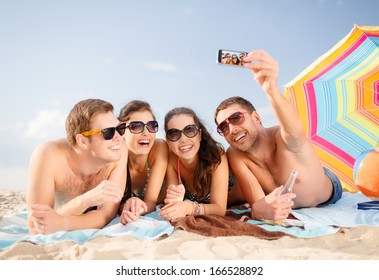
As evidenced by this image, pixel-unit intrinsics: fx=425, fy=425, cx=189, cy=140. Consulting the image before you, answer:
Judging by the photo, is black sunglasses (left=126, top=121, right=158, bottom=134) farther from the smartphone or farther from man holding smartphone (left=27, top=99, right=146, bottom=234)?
the smartphone

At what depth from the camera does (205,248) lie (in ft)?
9.29

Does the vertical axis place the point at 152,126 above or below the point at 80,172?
above

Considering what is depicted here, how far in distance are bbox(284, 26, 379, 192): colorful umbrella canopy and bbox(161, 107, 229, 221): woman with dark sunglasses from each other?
1.46m

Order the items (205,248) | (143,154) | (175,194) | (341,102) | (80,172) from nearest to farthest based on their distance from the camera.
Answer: (205,248) < (175,194) < (80,172) < (143,154) < (341,102)

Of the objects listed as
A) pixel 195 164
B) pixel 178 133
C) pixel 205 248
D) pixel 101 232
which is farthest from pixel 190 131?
pixel 205 248

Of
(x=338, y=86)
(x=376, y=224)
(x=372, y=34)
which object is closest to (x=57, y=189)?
(x=376, y=224)

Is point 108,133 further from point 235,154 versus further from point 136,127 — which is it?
point 235,154

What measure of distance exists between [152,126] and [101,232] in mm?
1260

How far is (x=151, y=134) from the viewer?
411 centimetres

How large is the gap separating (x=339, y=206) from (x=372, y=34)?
79.6 inches

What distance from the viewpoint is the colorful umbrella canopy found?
5000 millimetres

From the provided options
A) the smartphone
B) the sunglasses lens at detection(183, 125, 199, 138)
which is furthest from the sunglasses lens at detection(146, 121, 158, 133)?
the smartphone

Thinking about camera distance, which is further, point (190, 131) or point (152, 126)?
point (152, 126)

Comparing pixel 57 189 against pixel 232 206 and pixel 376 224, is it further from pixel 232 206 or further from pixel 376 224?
pixel 376 224
